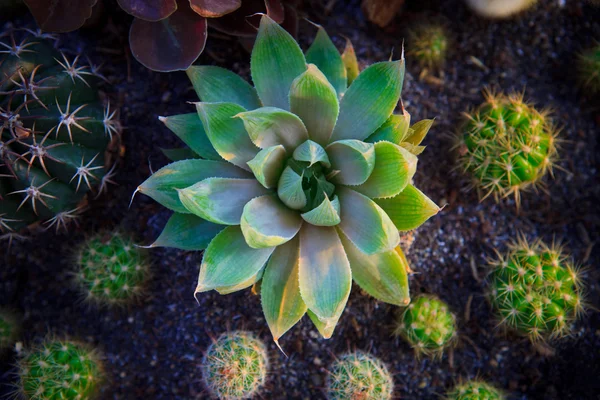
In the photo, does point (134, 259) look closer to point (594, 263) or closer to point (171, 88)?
point (171, 88)

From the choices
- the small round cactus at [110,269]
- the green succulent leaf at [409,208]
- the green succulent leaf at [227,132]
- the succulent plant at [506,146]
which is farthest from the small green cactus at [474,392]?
the small round cactus at [110,269]

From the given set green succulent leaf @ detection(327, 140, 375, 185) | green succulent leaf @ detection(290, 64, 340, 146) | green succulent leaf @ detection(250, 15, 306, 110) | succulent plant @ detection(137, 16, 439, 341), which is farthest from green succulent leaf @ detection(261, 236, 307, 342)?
green succulent leaf @ detection(250, 15, 306, 110)

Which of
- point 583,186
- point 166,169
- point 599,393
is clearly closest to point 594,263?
point 583,186

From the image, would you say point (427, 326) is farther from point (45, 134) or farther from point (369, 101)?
point (45, 134)

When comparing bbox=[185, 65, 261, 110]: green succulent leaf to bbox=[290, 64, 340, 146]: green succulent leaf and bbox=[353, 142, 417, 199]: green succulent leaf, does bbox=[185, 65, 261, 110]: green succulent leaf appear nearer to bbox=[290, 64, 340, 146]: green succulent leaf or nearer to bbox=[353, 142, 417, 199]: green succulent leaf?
bbox=[290, 64, 340, 146]: green succulent leaf

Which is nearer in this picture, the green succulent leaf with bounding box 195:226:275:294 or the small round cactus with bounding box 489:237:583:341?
the green succulent leaf with bounding box 195:226:275:294

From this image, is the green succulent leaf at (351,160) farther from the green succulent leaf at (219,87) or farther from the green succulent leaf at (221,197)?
the green succulent leaf at (219,87)
